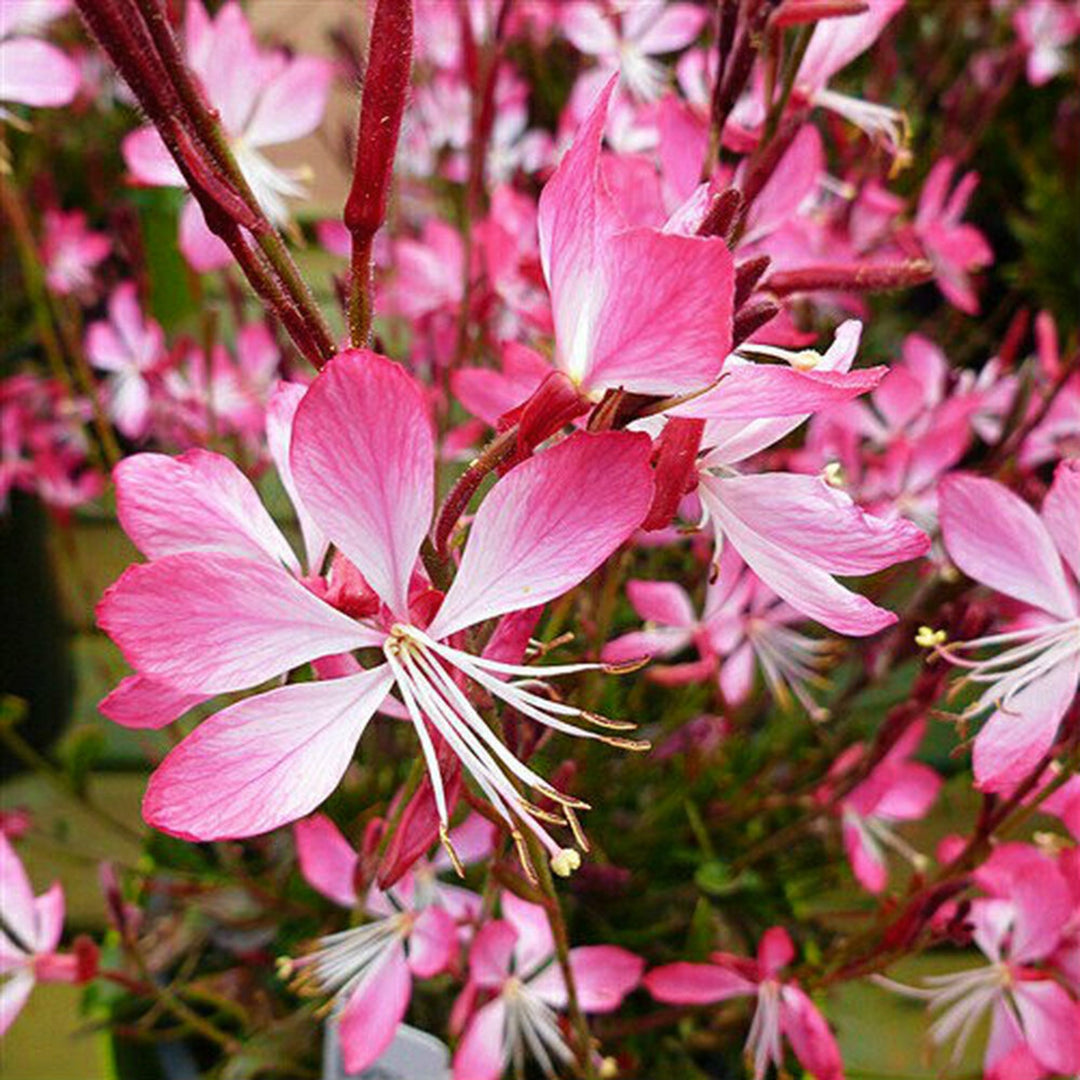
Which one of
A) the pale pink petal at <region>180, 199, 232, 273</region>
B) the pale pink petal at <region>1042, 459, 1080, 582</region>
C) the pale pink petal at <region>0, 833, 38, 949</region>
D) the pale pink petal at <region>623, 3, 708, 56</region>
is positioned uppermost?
the pale pink petal at <region>623, 3, 708, 56</region>

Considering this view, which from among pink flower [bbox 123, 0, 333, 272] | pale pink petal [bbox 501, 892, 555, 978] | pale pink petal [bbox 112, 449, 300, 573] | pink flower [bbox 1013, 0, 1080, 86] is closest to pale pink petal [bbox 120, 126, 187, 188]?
pink flower [bbox 123, 0, 333, 272]

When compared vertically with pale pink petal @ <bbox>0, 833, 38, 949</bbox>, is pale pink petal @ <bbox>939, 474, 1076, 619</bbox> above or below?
above

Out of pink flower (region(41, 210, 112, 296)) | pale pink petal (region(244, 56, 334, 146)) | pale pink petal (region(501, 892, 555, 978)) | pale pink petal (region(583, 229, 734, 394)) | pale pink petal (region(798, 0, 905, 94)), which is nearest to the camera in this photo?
pale pink petal (region(583, 229, 734, 394))

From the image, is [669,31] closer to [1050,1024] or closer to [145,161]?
[145,161]

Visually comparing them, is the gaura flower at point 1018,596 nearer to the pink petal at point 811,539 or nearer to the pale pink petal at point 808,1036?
the pink petal at point 811,539

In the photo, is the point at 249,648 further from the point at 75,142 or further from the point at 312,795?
the point at 75,142

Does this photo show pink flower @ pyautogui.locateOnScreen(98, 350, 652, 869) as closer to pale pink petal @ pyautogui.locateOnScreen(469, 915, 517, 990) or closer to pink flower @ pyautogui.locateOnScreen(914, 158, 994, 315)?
pale pink petal @ pyautogui.locateOnScreen(469, 915, 517, 990)

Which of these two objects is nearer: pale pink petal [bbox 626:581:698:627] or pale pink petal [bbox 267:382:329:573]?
pale pink petal [bbox 267:382:329:573]

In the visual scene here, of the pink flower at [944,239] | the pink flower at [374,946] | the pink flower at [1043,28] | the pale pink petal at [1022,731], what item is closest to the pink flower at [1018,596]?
the pale pink petal at [1022,731]
